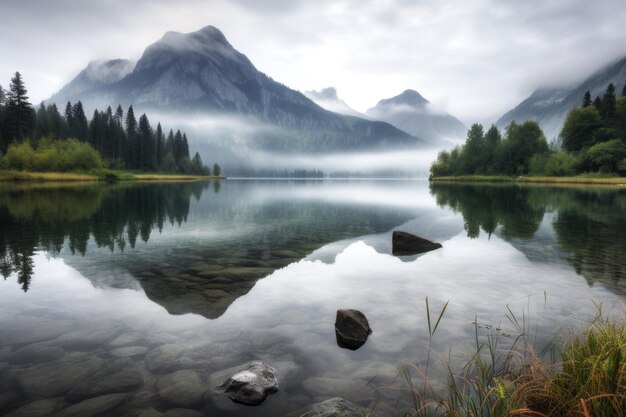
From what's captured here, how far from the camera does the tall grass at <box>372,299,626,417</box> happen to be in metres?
4.40

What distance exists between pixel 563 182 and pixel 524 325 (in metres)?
132

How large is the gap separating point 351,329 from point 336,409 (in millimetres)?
3364

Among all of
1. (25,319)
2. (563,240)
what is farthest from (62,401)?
(563,240)

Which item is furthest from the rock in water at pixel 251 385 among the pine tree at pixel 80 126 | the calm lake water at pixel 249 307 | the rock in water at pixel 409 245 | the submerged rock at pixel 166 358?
the pine tree at pixel 80 126

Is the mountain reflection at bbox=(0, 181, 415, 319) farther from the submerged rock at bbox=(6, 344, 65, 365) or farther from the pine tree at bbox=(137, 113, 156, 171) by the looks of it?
the pine tree at bbox=(137, 113, 156, 171)

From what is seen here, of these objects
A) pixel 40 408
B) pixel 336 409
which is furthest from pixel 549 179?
pixel 40 408

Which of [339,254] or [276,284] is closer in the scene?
[276,284]

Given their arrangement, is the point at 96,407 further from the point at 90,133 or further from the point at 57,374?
the point at 90,133

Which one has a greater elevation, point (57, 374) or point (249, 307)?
point (57, 374)

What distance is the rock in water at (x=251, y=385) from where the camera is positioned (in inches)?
250

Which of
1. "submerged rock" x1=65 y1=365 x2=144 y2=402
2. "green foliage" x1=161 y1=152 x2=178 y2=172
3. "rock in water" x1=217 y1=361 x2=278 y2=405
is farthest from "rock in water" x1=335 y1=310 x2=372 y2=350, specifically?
"green foliage" x1=161 y1=152 x2=178 y2=172

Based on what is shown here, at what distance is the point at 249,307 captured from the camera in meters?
11.2

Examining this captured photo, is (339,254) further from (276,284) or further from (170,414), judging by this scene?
(170,414)

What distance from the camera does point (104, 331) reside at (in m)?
9.16
